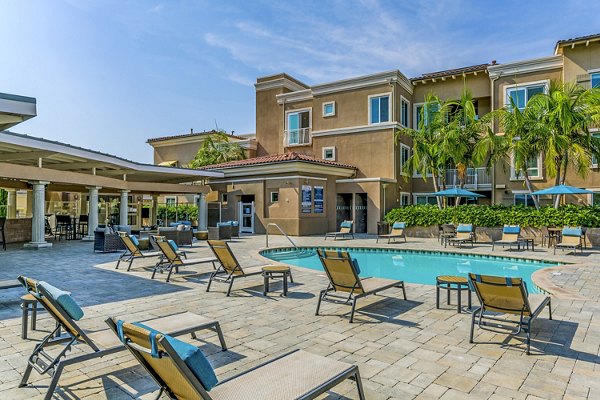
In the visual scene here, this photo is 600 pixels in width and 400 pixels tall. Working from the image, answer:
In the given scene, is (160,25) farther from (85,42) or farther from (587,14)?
(587,14)

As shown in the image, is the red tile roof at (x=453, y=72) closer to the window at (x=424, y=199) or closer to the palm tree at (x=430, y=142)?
the palm tree at (x=430, y=142)

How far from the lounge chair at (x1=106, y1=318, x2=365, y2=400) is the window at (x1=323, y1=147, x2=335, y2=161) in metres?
22.9

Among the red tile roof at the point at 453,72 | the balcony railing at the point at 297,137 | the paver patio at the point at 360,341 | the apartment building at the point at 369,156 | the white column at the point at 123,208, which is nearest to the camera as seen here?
the paver patio at the point at 360,341

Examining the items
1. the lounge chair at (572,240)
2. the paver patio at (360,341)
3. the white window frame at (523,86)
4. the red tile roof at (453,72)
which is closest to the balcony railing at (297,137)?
the red tile roof at (453,72)

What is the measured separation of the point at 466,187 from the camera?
79.3 ft

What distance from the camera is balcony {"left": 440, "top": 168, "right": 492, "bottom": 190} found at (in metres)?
23.7

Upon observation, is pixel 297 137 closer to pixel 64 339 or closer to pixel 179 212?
pixel 179 212

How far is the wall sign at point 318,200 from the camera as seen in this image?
74.9 ft

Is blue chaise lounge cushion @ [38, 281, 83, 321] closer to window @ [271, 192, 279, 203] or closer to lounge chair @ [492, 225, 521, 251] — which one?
lounge chair @ [492, 225, 521, 251]

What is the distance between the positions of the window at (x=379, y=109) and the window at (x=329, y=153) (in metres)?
3.11

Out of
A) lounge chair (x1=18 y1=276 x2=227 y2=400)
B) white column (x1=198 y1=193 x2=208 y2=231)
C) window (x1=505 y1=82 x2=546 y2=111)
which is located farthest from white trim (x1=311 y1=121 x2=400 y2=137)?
lounge chair (x1=18 y1=276 x2=227 y2=400)

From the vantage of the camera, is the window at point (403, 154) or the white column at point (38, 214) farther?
the window at point (403, 154)

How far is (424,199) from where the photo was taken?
26422 mm

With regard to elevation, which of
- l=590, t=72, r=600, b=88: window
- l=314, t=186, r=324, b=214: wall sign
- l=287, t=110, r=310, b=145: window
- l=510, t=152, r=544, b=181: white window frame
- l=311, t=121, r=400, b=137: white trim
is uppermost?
l=590, t=72, r=600, b=88: window
